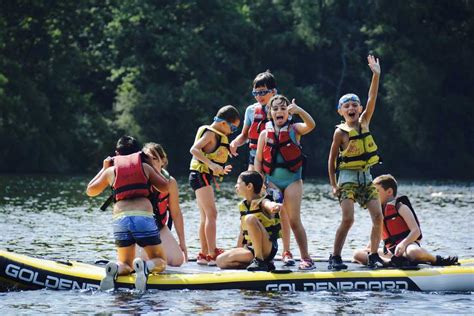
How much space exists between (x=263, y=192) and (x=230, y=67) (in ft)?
135

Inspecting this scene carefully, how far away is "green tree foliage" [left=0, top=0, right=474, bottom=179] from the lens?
5053cm

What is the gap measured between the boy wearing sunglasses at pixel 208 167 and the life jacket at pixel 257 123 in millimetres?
264

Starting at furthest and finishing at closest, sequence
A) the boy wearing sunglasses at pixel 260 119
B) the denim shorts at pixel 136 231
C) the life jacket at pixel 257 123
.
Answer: the life jacket at pixel 257 123, the boy wearing sunglasses at pixel 260 119, the denim shorts at pixel 136 231

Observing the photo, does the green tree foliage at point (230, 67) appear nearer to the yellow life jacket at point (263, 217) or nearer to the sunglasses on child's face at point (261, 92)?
the sunglasses on child's face at point (261, 92)

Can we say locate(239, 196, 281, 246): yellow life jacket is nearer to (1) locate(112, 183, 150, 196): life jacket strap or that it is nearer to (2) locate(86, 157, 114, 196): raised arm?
(1) locate(112, 183, 150, 196): life jacket strap

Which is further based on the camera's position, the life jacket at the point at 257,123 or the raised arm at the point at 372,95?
the life jacket at the point at 257,123

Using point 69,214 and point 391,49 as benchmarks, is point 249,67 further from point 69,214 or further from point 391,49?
point 69,214

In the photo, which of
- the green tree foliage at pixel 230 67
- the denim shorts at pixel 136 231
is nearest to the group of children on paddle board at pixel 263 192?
the denim shorts at pixel 136 231

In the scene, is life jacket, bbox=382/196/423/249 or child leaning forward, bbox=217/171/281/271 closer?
child leaning forward, bbox=217/171/281/271

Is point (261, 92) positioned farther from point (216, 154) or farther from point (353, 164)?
point (353, 164)

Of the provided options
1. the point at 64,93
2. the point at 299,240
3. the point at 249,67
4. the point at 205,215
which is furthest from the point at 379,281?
the point at 249,67

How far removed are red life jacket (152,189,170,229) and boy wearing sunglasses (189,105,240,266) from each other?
0.50 metres

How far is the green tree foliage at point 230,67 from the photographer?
50531 mm

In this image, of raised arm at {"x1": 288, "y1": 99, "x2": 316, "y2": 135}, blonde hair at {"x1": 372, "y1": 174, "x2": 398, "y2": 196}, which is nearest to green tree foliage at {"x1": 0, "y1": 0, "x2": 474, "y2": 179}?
→ blonde hair at {"x1": 372, "y1": 174, "x2": 398, "y2": 196}
